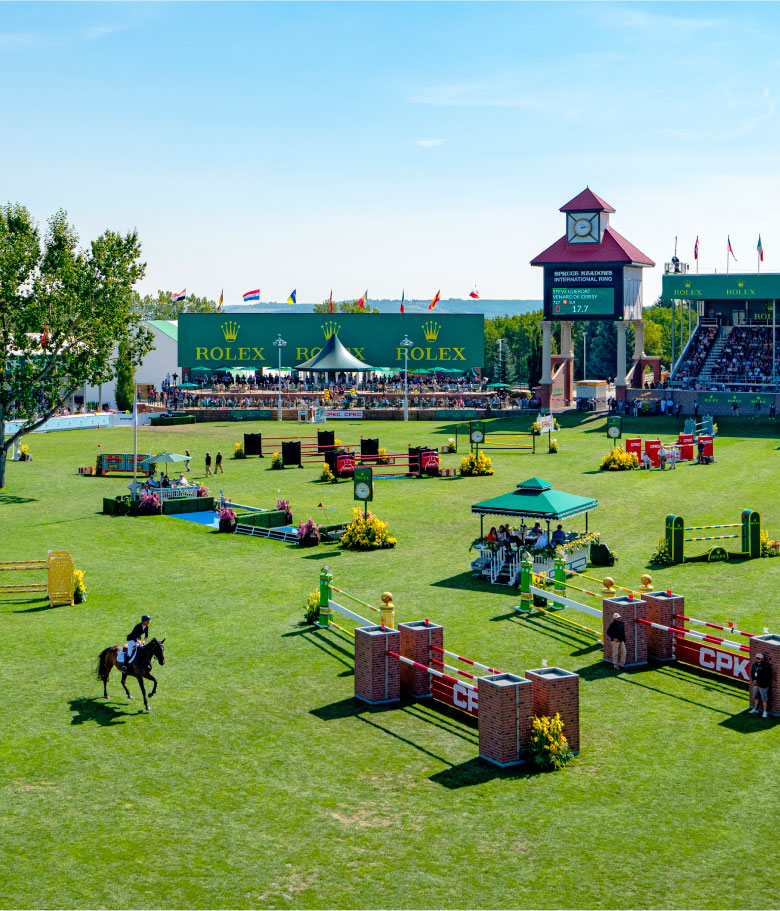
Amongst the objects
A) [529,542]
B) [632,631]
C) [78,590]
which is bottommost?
[78,590]

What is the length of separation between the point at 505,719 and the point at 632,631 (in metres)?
5.85

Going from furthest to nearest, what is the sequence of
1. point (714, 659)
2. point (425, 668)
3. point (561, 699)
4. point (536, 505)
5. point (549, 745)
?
point (536, 505)
point (714, 659)
point (425, 668)
point (561, 699)
point (549, 745)

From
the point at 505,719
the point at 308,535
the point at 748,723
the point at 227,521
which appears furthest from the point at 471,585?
the point at 505,719

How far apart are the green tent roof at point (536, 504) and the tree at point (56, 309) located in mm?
23841

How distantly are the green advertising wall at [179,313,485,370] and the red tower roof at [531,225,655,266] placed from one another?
20258 millimetres

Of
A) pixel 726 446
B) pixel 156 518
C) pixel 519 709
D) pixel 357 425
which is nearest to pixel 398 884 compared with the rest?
pixel 519 709

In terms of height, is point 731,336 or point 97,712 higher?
point 731,336

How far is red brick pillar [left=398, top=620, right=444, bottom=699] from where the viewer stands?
1944 cm

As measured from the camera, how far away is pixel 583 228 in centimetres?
8419

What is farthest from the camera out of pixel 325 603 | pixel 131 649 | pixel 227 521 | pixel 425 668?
pixel 227 521

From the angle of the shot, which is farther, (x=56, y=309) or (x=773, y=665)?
(x=56, y=309)

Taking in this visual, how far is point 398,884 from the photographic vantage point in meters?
12.6

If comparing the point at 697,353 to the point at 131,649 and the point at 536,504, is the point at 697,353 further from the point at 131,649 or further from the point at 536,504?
the point at 131,649

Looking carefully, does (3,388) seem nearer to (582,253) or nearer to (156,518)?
(156,518)
